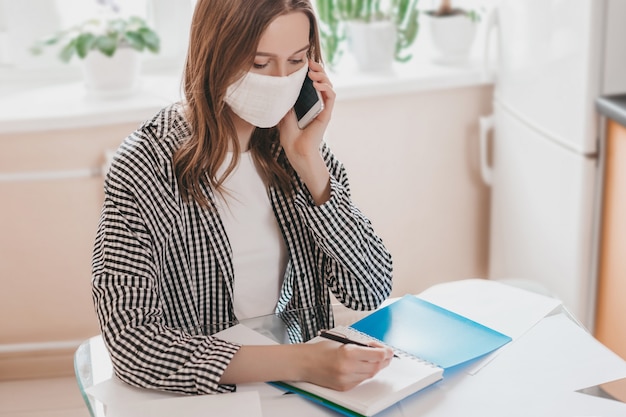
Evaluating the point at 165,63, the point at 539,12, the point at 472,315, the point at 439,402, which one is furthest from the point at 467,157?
the point at 439,402

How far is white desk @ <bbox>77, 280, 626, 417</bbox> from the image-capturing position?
957mm

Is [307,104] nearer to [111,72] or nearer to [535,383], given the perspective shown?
[535,383]

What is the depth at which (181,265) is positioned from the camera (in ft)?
4.33

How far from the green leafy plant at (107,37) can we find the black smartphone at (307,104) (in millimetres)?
1050

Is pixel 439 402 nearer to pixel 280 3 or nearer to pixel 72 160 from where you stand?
pixel 280 3

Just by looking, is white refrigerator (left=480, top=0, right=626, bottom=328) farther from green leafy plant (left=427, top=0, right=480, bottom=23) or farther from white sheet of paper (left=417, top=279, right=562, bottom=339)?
white sheet of paper (left=417, top=279, right=562, bottom=339)

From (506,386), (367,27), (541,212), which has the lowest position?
(541,212)

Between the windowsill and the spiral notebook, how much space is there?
1.19 metres

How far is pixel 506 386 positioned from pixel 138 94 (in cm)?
161

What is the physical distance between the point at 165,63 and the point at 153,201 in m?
1.39

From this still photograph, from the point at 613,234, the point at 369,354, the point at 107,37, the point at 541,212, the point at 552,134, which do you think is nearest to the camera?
the point at 369,354

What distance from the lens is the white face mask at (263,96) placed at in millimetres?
1244

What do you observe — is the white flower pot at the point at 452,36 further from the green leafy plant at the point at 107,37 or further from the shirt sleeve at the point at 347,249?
the shirt sleeve at the point at 347,249

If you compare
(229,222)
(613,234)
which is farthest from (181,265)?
(613,234)
